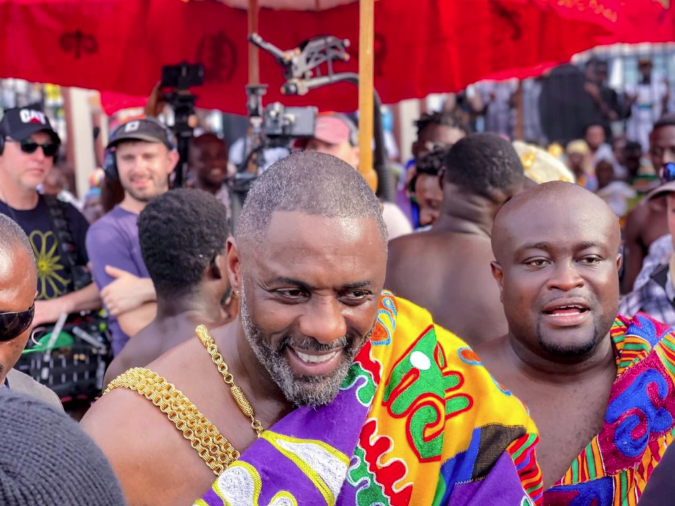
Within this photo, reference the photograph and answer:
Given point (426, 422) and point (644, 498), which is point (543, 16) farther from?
point (644, 498)

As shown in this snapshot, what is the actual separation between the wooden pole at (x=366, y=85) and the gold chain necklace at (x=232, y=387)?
4.61 ft

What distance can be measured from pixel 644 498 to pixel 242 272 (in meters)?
1.03

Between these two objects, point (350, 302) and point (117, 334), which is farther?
point (117, 334)

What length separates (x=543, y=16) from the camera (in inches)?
203

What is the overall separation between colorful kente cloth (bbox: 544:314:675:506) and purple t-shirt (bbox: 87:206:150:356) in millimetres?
2225

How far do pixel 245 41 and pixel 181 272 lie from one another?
8.21 ft

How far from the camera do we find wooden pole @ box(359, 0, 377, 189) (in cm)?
339

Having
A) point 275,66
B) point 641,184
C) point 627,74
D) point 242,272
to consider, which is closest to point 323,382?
point 242,272

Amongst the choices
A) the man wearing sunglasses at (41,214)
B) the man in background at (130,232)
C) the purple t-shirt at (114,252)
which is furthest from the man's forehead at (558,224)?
the man wearing sunglasses at (41,214)

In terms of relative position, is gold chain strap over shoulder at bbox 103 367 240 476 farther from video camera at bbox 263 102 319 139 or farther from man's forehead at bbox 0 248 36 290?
video camera at bbox 263 102 319 139

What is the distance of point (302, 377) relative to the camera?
194cm

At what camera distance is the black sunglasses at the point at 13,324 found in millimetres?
2098

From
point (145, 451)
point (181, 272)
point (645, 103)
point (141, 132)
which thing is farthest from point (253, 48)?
point (645, 103)

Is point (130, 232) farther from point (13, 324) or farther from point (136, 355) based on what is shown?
point (13, 324)
